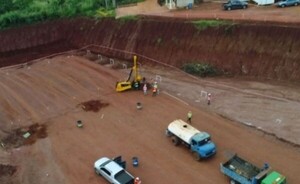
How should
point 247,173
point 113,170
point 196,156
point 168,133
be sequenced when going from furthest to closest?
1. point 168,133
2. point 196,156
3. point 113,170
4. point 247,173

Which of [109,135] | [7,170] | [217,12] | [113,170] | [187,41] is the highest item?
[217,12]

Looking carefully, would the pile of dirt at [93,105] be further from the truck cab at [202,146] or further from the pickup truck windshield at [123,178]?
the truck cab at [202,146]

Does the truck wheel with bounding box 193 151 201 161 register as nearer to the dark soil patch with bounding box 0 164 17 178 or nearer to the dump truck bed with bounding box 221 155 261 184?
the dump truck bed with bounding box 221 155 261 184

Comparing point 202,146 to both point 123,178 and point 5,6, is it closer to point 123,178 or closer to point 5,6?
point 123,178

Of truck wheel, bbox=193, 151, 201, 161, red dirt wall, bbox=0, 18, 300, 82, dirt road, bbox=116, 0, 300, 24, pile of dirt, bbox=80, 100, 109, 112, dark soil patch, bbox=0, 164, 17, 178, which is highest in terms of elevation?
dirt road, bbox=116, 0, 300, 24

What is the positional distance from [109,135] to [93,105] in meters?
6.01

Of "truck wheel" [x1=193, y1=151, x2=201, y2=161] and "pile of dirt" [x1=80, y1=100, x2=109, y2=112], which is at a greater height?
"pile of dirt" [x1=80, y1=100, x2=109, y2=112]

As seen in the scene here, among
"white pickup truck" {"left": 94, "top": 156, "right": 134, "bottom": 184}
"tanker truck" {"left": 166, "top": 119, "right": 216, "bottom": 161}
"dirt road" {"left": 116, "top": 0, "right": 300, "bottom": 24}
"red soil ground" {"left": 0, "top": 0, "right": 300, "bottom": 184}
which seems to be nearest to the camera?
"white pickup truck" {"left": 94, "top": 156, "right": 134, "bottom": 184}

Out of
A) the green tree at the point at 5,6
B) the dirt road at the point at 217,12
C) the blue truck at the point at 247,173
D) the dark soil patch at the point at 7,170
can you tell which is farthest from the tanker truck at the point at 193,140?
the green tree at the point at 5,6

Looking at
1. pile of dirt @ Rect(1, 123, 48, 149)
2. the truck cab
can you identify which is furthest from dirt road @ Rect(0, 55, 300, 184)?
the truck cab

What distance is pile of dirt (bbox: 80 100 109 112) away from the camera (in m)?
36.8

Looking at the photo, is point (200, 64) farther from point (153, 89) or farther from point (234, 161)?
point (234, 161)

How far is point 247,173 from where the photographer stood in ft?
82.1

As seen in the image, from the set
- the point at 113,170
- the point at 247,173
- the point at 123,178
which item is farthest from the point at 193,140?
the point at 113,170
